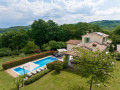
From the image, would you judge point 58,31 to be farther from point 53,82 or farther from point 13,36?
point 53,82

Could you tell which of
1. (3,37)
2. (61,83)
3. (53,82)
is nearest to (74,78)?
(61,83)

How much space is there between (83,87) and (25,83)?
8802 millimetres

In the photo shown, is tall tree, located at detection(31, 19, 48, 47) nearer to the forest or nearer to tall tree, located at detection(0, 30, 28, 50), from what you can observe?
the forest

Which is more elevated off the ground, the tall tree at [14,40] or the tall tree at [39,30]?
the tall tree at [39,30]

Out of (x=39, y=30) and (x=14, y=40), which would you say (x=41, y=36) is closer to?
(x=39, y=30)

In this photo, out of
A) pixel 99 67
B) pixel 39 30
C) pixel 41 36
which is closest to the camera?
pixel 99 67

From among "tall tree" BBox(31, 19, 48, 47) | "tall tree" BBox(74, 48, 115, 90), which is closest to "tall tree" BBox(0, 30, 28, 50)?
"tall tree" BBox(31, 19, 48, 47)

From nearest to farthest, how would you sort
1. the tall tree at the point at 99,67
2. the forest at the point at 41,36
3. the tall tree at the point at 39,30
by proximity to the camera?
1. the tall tree at the point at 99,67
2. the forest at the point at 41,36
3. the tall tree at the point at 39,30

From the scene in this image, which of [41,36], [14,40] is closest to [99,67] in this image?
[41,36]

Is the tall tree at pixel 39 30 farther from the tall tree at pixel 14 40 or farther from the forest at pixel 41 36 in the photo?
the tall tree at pixel 14 40

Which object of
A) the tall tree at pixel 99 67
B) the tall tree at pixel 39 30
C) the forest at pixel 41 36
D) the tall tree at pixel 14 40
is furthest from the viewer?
the tall tree at pixel 39 30

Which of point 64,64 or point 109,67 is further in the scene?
point 64,64

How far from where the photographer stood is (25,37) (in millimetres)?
36594

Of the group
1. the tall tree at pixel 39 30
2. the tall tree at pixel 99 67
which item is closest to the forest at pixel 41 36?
the tall tree at pixel 39 30
